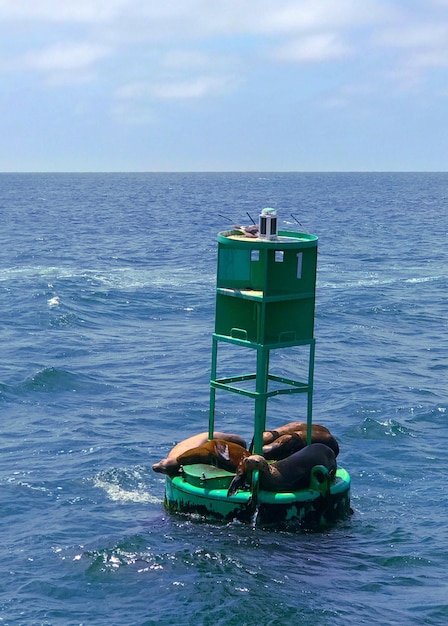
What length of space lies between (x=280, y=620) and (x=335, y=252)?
6936 cm

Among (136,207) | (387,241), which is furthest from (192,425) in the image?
(136,207)

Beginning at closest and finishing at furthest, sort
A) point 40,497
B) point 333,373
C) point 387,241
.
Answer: point 40,497, point 333,373, point 387,241

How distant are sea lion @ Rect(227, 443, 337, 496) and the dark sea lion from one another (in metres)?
0.75

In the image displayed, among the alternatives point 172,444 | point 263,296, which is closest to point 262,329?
point 263,296

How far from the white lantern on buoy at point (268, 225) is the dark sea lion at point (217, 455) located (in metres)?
5.35

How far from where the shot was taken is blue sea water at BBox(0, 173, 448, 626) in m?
22.9

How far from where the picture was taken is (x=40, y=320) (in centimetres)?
5406

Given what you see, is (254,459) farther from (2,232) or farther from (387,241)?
(2,232)

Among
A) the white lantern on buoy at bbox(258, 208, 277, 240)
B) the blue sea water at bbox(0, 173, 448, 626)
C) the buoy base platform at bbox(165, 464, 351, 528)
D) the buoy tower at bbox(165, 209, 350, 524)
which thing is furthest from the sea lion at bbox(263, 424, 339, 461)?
the white lantern on buoy at bbox(258, 208, 277, 240)

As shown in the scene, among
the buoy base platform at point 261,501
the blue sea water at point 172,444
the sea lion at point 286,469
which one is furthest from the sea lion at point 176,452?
the sea lion at point 286,469

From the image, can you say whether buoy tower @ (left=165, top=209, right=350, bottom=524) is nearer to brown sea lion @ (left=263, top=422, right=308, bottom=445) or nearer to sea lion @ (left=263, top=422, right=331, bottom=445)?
sea lion @ (left=263, top=422, right=331, bottom=445)

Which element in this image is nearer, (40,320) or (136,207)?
(40,320)

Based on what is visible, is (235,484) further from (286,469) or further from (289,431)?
(289,431)

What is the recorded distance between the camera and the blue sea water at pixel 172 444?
22938mm
